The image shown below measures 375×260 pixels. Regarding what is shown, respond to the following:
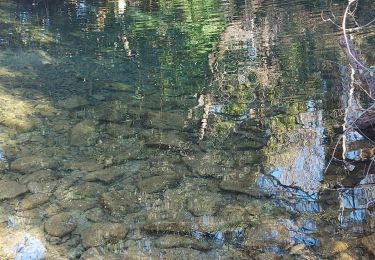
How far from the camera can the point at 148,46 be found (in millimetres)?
11953

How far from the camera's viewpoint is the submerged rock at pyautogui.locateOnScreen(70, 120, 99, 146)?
649cm

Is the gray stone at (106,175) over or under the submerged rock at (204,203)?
over

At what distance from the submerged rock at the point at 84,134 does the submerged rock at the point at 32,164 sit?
57cm

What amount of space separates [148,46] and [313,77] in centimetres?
520

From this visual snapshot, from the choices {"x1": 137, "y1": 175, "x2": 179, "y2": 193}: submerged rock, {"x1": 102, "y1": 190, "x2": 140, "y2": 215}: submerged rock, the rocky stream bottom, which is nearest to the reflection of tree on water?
the rocky stream bottom

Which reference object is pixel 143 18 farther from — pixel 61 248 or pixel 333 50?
pixel 61 248

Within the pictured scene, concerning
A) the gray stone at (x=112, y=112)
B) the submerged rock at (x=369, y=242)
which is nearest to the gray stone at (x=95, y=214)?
the gray stone at (x=112, y=112)

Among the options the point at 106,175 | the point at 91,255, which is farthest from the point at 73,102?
the point at 91,255

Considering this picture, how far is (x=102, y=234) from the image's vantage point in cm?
445

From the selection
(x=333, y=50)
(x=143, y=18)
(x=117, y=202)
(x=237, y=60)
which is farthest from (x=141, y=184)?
(x=143, y=18)

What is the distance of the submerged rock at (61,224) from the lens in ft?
14.7

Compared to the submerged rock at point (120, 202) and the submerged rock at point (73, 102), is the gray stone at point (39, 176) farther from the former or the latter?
the submerged rock at point (73, 102)

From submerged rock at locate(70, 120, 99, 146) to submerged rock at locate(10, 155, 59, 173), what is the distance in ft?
1.86

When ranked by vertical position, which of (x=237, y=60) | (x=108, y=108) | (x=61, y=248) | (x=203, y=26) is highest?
(x=203, y=26)
